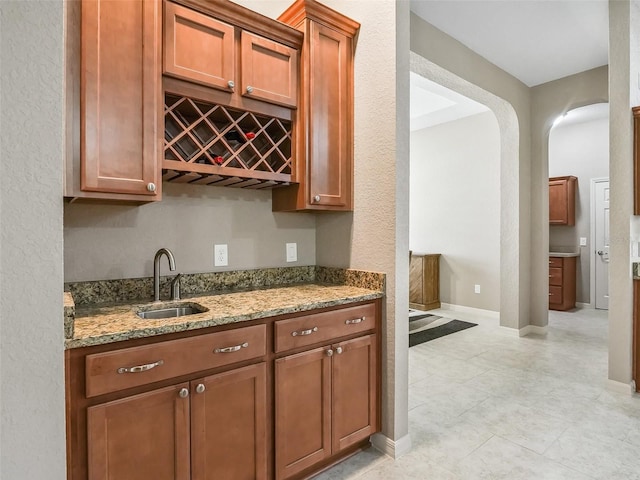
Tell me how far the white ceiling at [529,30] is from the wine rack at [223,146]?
1941mm

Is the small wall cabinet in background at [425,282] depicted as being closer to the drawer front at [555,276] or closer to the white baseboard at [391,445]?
the drawer front at [555,276]

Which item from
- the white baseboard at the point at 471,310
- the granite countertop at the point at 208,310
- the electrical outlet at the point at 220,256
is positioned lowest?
the white baseboard at the point at 471,310

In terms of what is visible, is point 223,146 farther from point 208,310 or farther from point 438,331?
point 438,331

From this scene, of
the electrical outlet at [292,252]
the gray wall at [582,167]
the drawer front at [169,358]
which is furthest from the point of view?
the gray wall at [582,167]

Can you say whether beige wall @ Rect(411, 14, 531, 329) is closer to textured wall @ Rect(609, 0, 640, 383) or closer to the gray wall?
textured wall @ Rect(609, 0, 640, 383)

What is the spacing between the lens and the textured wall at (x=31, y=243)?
1.08 metres

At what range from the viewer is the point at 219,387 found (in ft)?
4.98

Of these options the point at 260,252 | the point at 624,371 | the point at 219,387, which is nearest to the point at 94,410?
the point at 219,387

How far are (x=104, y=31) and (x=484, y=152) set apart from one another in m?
5.04

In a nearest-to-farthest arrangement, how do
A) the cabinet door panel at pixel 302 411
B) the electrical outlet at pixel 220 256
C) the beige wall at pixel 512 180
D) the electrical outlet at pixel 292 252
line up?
1. the cabinet door panel at pixel 302 411
2. the electrical outlet at pixel 220 256
3. the electrical outlet at pixel 292 252
4. the beige wall at pixel 512 180

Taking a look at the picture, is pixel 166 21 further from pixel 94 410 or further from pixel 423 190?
pixel 423 190

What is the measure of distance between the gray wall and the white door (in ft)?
0.31

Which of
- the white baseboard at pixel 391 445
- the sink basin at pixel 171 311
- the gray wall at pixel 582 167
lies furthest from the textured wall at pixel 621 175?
the gray wall at pixel 582 167

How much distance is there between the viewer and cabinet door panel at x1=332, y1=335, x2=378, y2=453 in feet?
6.32
